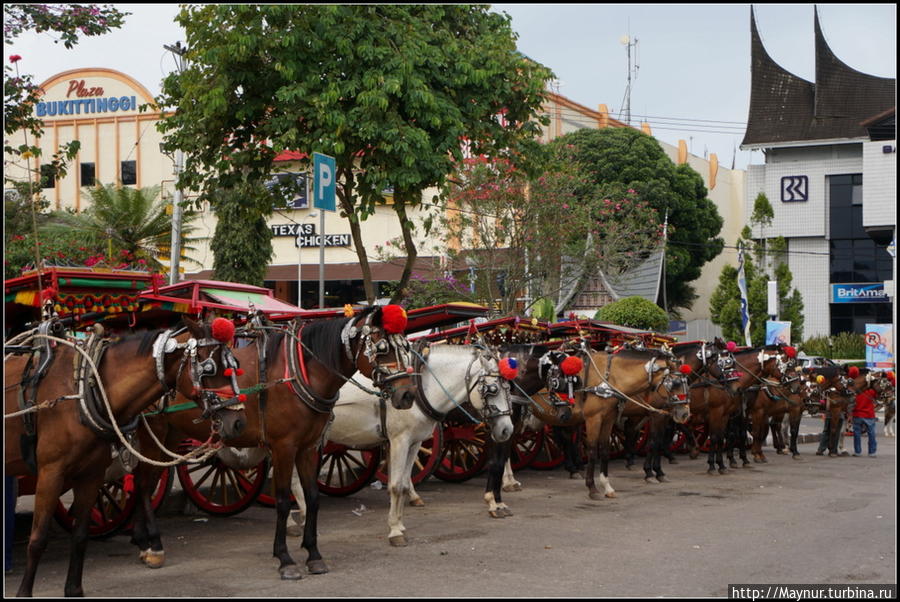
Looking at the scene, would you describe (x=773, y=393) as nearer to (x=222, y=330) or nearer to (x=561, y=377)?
(x=561, y=377)

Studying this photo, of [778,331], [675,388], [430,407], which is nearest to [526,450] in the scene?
[675,388]

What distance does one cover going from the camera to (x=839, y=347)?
46.7m

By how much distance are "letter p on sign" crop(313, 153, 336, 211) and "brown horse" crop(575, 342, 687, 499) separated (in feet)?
13.1

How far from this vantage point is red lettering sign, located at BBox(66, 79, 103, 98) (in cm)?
4356

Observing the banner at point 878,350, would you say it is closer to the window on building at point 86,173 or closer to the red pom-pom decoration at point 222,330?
the red pom-pom decoration at point 222,330

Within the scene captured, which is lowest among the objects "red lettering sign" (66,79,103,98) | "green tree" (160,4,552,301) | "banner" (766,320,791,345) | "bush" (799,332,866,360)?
"bush" (799,332,866,360)

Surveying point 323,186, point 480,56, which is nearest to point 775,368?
point 480,56

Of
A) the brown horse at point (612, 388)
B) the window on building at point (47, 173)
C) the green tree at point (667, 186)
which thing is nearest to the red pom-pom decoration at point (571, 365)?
the brown horse at point (612, 388)

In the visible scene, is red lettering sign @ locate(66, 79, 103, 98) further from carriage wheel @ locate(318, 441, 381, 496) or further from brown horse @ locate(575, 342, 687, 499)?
brown horse @ locate(575, 342, 687, 499)

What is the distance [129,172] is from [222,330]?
1505 inches

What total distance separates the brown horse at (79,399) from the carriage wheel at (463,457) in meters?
6.79

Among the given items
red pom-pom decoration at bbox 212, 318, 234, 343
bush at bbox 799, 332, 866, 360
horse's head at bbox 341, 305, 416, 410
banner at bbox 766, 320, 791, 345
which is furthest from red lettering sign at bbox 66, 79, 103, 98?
red pom-pom decoration at bbox 212, 318, 234, 343

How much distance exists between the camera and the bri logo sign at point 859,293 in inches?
1962

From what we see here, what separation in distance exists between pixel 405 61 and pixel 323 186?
2194 mm
